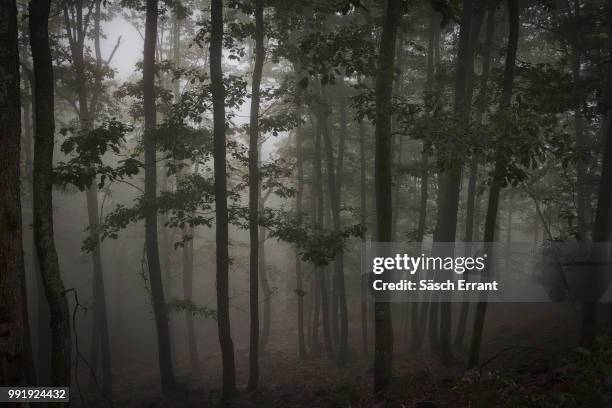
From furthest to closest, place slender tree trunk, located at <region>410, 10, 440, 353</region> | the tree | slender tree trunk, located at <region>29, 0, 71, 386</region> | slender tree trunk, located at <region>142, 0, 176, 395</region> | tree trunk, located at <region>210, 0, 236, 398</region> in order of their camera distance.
→ slender tree trunk, located at <region>410, 10, 440, 353</region>, the tree, slender tree trunk, located at <region>142, 0, 176, 395</region>, tree trunk, located at <region>210, 0, 236, 398</region>, slender tree trunk, located at <region>29, 0, 71, 386</region>

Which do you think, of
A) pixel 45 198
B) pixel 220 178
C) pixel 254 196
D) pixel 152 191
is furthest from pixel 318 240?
pixel 45 198

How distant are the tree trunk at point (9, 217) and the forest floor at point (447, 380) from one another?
5879 millimetres

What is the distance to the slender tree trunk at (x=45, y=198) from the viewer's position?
250 inches

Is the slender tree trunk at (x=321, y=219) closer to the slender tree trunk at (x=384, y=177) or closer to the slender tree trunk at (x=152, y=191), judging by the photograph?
the slender tree trunk at (x=152, y=191)

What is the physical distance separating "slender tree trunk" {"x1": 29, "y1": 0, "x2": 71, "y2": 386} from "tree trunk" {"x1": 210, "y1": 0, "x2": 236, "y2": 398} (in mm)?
3858

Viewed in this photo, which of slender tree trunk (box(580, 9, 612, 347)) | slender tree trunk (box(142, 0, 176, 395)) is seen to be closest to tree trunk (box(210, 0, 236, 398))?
slender tree trunk (box(142, 0, 176, 395))

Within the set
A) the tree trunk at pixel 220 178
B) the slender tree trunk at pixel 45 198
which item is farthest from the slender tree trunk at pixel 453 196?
the slender tree trunk at pixel 45 198

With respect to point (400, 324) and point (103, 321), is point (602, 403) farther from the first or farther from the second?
point (400, 324)

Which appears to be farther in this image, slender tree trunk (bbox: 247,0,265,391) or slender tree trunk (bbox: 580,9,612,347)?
slender tree trunk (bbox: 247,0,265,391)

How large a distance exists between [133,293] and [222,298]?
25517 millimetres

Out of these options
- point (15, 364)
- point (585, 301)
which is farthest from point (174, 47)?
point (585, 301)

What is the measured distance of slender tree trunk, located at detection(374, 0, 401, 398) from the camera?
8.30 m

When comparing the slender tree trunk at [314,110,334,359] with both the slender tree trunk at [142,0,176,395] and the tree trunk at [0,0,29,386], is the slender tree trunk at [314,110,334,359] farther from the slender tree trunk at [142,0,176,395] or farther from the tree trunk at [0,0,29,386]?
the tree trunk at [0,0,29,386]

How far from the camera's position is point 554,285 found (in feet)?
32.9
